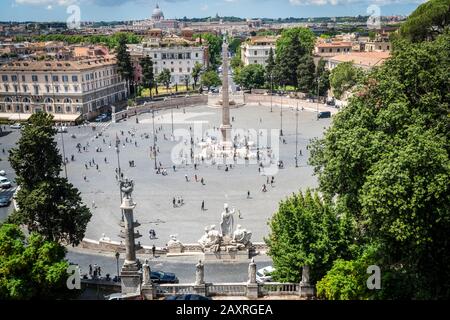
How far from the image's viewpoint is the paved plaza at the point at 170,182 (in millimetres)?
35062

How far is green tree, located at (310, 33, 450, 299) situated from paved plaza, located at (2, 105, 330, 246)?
12.1m

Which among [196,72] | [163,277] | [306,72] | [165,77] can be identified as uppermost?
[306,72]

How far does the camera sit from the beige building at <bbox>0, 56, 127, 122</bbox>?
74.4 meters

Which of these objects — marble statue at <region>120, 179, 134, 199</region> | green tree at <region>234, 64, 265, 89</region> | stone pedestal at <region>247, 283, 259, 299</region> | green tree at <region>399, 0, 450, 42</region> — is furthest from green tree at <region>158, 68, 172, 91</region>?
stone pedestal at <region>247, 283, 259, 299</region>

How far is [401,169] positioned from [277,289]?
7.15 m

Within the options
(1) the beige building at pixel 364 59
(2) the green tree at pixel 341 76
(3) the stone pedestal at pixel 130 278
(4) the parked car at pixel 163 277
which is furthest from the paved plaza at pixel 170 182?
(1) the beige building at pixel 364 59

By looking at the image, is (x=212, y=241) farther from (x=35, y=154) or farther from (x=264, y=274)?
(x=35, y=154)

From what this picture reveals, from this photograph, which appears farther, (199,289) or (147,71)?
(147,71)

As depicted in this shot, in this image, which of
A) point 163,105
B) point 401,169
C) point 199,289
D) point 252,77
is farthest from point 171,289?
point 252,77

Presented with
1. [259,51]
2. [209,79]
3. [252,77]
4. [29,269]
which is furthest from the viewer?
[259,51]

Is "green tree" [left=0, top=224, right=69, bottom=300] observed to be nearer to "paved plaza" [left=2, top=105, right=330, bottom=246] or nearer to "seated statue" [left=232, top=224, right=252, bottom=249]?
"seated statue" [left=232, top=224, right=252, bottom=249]

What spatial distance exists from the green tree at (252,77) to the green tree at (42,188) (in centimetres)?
6838

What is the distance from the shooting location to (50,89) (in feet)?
246

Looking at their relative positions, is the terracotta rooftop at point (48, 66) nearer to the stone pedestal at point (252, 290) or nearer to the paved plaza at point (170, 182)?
the paved plaza at point (170, 182)
